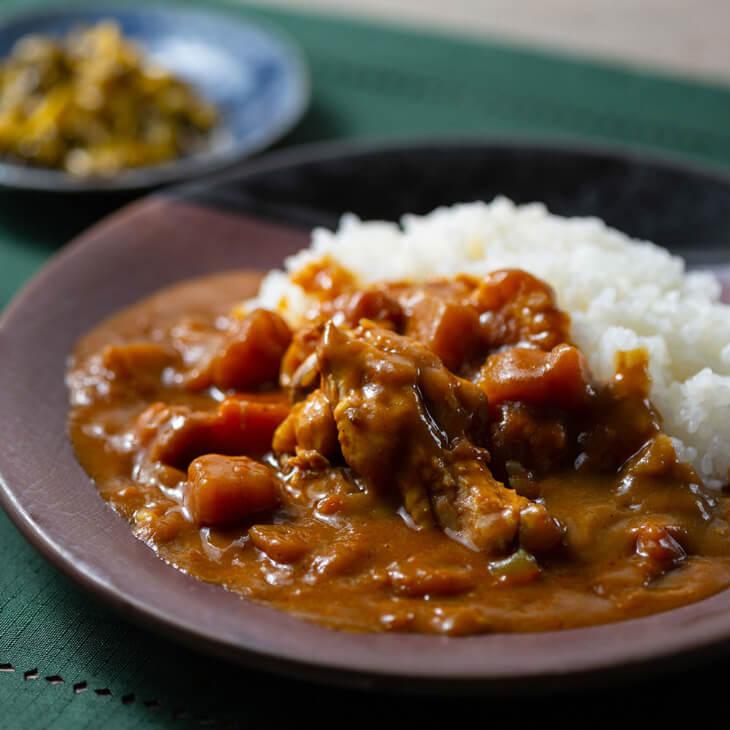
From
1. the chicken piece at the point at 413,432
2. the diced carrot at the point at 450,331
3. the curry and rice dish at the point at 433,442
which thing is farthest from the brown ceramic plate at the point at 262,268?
the diced carrot at the point at 450,331

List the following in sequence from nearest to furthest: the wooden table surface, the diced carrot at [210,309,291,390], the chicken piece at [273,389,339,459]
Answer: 1. the chicken piece at [273,389,339,459]
2. the diced carrot at [210,309,291,390]
3. the wooden table surface

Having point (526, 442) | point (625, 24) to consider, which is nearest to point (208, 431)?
point (526, 442)

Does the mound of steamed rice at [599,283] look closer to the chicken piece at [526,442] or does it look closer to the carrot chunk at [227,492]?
the chicken piece at [526,442]

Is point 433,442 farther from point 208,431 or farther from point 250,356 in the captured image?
point 250,356

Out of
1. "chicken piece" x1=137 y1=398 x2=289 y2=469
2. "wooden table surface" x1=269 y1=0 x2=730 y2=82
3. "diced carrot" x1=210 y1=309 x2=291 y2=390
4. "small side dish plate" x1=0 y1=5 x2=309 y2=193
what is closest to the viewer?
"chicken piece" x1=137 y1=398 x2=289 y2=469

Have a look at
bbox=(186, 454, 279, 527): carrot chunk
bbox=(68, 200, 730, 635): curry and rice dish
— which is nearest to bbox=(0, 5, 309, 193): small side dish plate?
bbox=(68, 200, 730, 635): curry and rice dish

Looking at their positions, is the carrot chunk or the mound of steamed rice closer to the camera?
the carrot chunk

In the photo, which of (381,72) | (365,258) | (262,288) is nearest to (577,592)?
(365,258)

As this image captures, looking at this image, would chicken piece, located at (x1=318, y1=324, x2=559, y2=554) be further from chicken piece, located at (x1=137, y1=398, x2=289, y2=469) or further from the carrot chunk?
chicken piece, located at (x1=137, y1=398, x2=289, y2=469)
